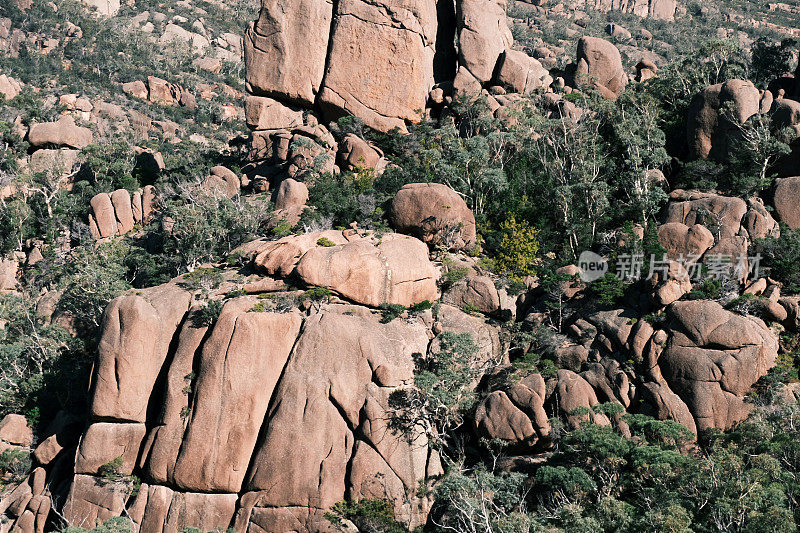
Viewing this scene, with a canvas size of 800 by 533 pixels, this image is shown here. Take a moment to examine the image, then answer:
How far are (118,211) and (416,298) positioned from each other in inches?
998

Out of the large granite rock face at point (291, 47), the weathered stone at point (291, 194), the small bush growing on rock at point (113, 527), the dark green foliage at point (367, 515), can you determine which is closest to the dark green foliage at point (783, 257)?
the dark green foliage at point (367, 515)

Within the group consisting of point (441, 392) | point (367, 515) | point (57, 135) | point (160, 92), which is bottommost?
point (367, 515)

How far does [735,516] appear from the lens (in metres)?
22.5

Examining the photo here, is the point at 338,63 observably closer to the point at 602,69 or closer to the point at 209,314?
the point at 602,69

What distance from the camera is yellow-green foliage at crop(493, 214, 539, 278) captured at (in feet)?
136

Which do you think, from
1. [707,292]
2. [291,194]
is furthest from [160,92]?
[707,292]

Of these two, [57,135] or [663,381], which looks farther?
[57,135]

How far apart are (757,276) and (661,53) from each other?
71540 millimetres

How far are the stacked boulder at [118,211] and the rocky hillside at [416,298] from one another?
215mm

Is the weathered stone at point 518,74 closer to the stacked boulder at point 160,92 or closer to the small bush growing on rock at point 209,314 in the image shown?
the small bush growing on rock at point 209,314

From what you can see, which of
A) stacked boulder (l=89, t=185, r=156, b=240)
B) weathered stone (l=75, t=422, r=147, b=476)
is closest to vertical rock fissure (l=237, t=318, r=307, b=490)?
weathered stone (l=75, t=422, r=147, b=476)

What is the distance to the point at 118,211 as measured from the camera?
5091 cm

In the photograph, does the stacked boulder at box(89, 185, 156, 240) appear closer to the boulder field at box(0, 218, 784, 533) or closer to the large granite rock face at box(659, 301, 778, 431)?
the boulder field at box(0, 218, 784, 533)

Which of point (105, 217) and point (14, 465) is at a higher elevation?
point (105, 217)
